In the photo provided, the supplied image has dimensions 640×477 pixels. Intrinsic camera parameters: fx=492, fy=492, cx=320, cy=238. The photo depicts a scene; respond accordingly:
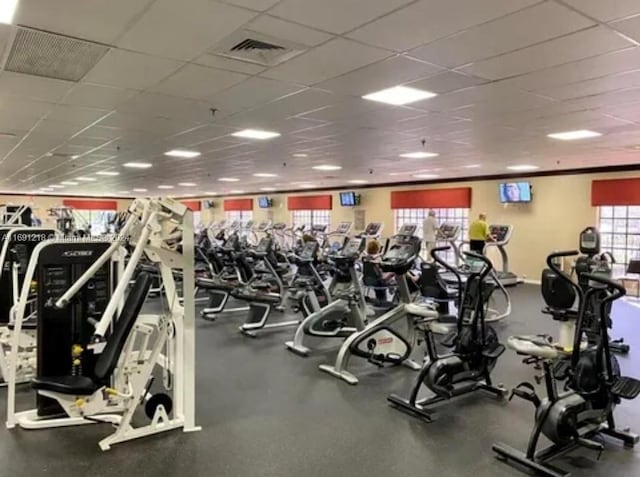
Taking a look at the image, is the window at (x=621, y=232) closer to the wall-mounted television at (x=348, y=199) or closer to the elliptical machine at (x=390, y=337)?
the wall-mounted television at (x=348, y=199)

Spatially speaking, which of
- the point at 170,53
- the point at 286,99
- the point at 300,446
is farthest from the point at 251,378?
the point at 170,53

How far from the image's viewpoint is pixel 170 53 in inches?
128

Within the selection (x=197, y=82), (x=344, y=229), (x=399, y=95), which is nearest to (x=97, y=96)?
(x=197, y=82)

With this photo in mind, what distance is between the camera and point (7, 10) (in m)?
2.62

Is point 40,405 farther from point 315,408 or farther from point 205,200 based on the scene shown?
point 205,200

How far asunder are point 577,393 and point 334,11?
271 centimetres

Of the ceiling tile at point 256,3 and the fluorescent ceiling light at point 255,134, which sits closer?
the ceiling tile at point 256,3

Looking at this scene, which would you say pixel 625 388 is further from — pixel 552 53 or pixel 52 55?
pixel 52 55

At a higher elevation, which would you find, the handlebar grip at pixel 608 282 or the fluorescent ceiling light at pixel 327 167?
the fluorescent ceiling light at pixel 327 167

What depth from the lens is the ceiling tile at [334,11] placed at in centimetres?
249

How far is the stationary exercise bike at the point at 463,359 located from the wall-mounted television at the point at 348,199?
11.1m

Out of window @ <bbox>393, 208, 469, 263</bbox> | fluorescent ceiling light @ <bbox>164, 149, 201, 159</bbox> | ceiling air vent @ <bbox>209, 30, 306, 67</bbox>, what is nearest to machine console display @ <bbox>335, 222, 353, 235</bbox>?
window @ <bbox>393, 208, 469, 263</bbox>

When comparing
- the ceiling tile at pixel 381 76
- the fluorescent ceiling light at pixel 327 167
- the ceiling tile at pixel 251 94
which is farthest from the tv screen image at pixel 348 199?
the ceiling tile at pixel 381 76

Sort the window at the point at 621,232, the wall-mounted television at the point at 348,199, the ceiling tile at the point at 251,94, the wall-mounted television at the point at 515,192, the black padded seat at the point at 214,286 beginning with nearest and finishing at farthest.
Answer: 1. the ceiling tile at the point at 251,94
2. the black padded seat at the point at 214,286
3. the window at the point at 621,232
4. the wall-mounted television at the point at 515,192
5. the wall-mounted television at the point at 348,199
